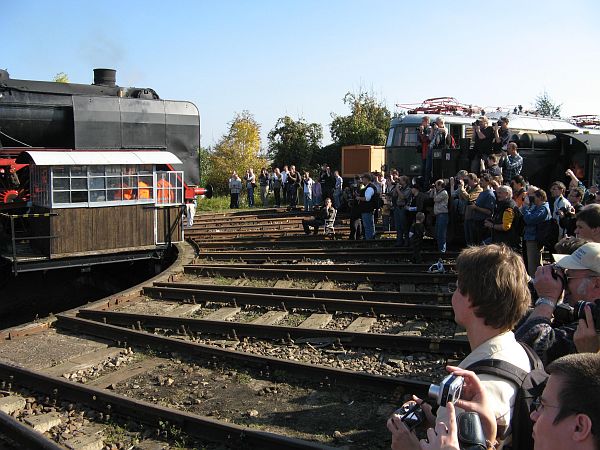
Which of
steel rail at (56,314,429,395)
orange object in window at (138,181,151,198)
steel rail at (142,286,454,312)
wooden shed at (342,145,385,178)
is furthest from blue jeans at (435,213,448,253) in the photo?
wooden shed at (342,145,385,178)

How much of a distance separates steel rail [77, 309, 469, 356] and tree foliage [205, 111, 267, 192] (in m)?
27.9

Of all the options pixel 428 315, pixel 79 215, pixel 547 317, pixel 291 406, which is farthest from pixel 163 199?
pixel 547 317

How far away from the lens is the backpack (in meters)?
2.25

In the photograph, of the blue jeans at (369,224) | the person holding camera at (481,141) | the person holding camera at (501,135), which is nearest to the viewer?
the person holding camera at (501,135)

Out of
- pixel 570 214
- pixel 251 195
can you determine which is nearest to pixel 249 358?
pixel 570 214

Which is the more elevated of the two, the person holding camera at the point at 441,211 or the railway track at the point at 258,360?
the person holding camera at the point at 441,211

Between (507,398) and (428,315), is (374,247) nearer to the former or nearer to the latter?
(428,315)

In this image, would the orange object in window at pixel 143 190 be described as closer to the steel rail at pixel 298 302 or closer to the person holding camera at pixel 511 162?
the steel rail at pixel 298 302

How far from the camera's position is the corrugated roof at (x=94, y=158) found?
36.8 feet

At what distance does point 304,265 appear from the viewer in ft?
39.4

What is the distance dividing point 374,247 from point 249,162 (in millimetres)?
24581

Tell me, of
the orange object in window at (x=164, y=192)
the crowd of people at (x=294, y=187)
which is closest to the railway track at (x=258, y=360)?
the orange object in window at (x=164, y=192)

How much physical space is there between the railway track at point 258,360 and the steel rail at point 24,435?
0.10 meters

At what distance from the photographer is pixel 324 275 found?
11227mm
